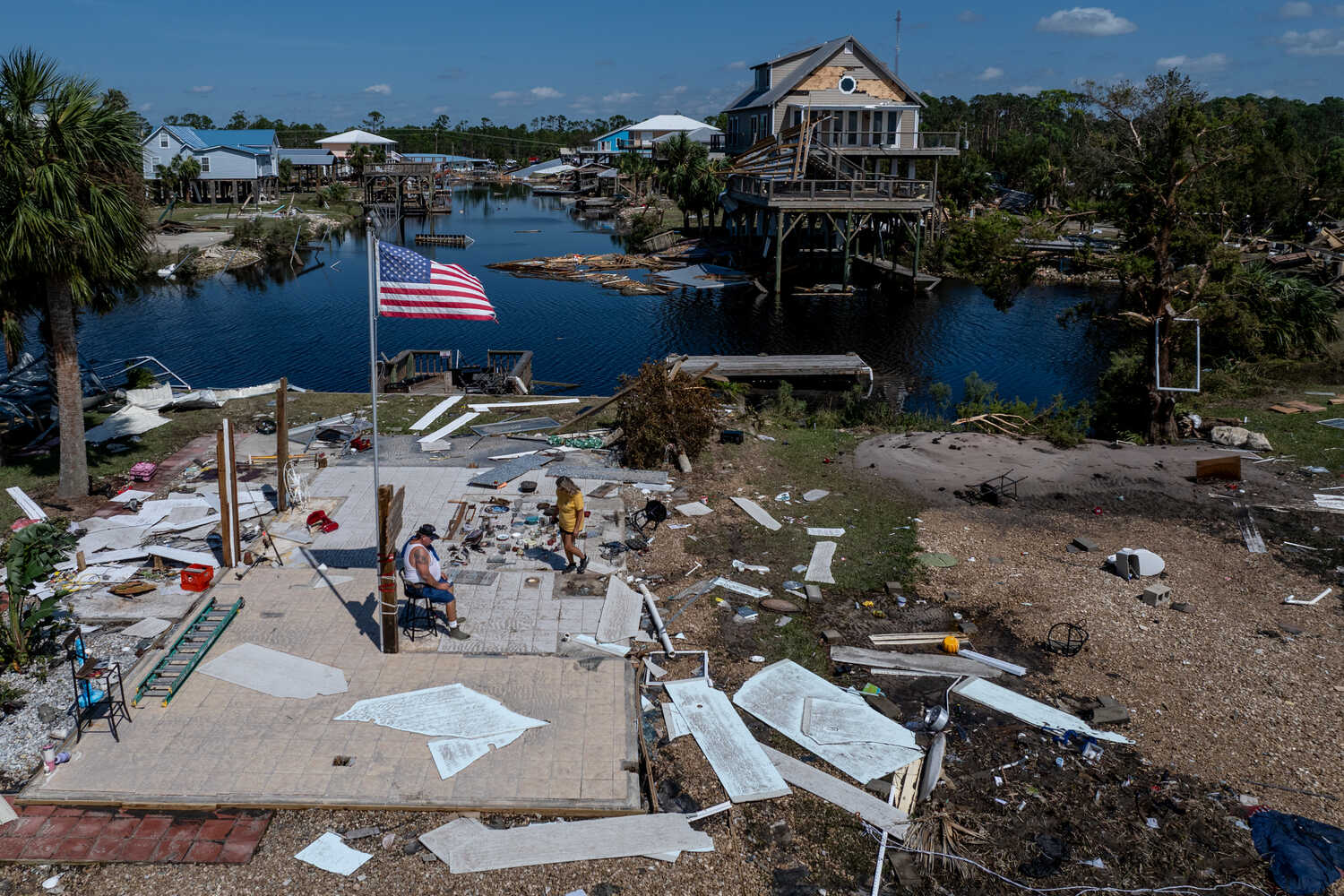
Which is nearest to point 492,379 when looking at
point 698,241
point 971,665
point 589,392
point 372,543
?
point 589,392

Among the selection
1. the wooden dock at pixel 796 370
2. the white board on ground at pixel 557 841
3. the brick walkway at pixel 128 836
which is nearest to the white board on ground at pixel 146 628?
the brick walkway at pixel 128 836

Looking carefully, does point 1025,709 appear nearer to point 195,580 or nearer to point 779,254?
point 195,580

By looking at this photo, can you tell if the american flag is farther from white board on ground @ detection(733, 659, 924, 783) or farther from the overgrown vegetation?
white board on ground @ detection(733, 659, 924, 783)

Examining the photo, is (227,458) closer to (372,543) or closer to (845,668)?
(372,543)

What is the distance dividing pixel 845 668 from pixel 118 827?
7299mm

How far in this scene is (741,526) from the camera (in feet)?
48.0

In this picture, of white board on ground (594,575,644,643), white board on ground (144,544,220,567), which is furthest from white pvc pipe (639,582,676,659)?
white board on ground (144,544,220,567)

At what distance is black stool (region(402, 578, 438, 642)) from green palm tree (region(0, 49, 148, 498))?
25.5ft

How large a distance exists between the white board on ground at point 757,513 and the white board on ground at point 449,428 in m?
6.54

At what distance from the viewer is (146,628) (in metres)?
11.0

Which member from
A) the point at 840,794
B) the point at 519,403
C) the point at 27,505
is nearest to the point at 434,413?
the point at 519,403

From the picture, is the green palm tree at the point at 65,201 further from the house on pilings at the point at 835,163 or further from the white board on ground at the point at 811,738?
the house on pilings at the point at 835,163

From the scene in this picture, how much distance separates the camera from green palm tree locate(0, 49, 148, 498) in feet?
43.5

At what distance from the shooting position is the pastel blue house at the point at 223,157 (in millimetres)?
75062
